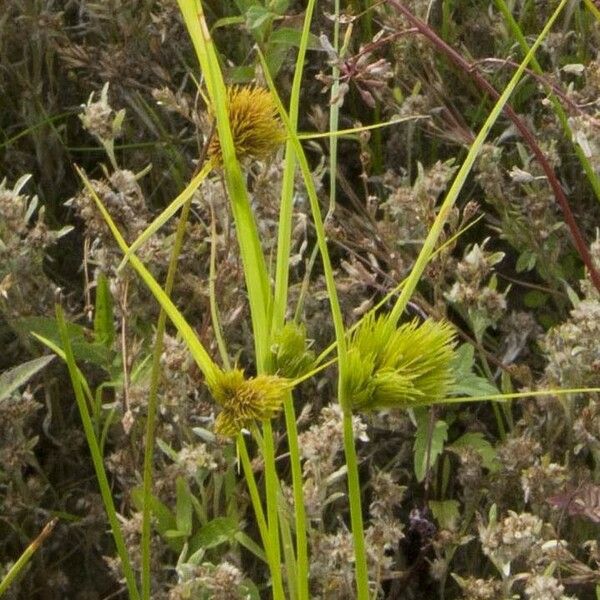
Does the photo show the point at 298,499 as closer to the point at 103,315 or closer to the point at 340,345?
the point at 340,345

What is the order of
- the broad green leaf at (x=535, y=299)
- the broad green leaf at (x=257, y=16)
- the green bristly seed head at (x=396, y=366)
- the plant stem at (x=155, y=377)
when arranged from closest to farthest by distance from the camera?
the green bristly seed head at (x=396, y=366), the plant stem at (x=155, y=377), the broad green leaf at (x=257, y=16), the broad green leaf at (x=535, y=299)

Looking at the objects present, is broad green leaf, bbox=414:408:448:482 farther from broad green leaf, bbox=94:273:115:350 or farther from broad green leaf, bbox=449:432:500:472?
broad green leaf, bbox=94:273:115:350

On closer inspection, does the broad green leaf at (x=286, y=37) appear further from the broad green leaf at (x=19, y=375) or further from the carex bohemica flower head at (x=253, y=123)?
the carex bohemica flower head at (x=253, y=123)

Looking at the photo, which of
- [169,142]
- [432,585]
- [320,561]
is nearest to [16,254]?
[169,142]

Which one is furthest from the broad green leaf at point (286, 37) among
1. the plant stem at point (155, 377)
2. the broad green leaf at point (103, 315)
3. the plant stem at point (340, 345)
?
the plant stem at point (340, 345)

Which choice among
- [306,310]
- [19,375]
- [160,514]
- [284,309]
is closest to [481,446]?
[306,310]

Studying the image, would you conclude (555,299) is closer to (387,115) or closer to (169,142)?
(387,115)
